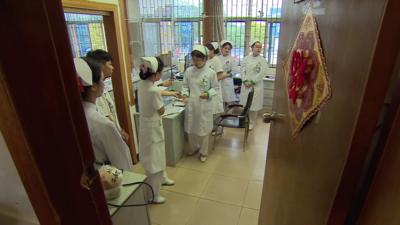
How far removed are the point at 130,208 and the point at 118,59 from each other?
1657 mm

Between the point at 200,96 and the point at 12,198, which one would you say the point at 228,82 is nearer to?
the point at 200,96

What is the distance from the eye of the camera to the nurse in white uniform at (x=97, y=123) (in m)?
1.34

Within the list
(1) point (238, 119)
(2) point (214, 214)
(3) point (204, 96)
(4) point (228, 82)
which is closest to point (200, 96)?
(3) point (204, 96)

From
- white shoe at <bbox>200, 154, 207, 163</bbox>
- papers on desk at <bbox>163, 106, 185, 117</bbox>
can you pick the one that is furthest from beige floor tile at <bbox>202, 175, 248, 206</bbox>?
papers on desk at <bbox>163, 106, 185, 117</bbox>

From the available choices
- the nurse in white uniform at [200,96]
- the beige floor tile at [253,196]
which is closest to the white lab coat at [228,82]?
the nurse in white uniform at [200,96]

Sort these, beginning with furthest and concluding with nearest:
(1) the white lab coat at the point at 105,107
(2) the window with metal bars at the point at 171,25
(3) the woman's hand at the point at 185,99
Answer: (2) the window with metal bars at the point at 171,25 < (3) the woman's hand at the point at 185,99 < (1) the white lab coat at the point at 105,107

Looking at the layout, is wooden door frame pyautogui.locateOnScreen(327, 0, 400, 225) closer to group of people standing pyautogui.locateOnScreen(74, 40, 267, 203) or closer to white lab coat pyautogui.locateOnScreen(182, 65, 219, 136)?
group of people standing pyautogui.locateOnScreen(74, 40, 267, 203)

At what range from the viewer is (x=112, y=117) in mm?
2064

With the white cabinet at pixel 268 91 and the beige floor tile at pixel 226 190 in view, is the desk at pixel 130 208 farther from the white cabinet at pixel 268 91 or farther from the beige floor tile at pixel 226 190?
the white cabinet at pixel 268 91

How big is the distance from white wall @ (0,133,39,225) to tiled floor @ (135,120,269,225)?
1568 millimetres

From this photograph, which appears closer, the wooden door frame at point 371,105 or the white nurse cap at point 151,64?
the wooden door frame at point 371,105

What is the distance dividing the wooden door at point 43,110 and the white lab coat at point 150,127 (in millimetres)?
1421

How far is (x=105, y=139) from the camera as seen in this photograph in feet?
4.65

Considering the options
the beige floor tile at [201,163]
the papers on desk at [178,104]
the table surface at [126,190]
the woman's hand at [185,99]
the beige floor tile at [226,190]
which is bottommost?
the beige floor tile at [226,190]
